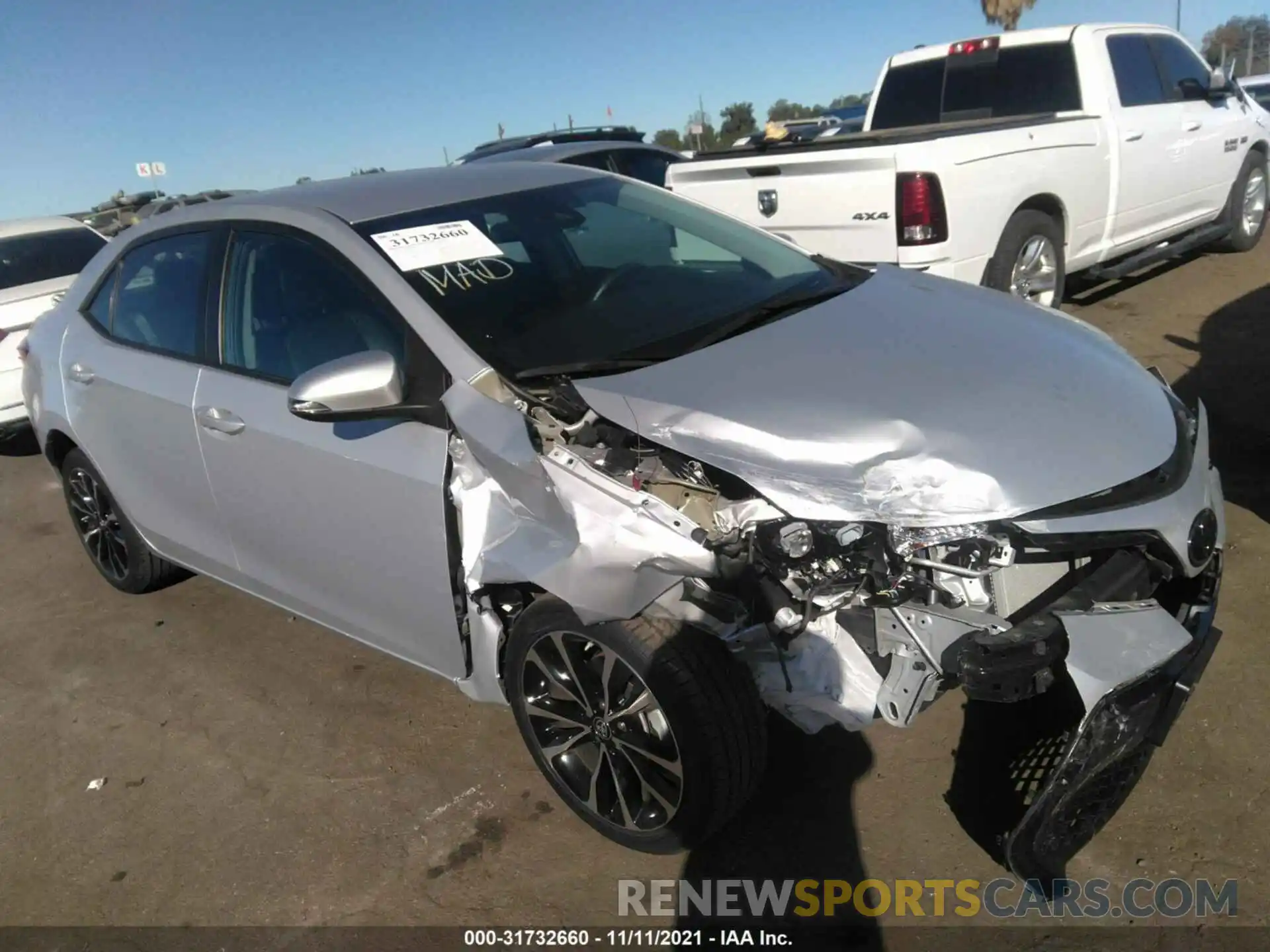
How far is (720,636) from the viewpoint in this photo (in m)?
2.41

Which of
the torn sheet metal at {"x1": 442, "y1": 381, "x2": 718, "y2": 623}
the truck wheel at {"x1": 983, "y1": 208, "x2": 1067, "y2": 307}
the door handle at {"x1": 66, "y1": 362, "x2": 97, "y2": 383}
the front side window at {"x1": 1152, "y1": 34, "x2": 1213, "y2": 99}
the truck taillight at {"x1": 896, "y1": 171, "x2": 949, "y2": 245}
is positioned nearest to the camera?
the torn sheet metal at {"x1": 442, "y1": 381, "x2": 718, "y2": 623}

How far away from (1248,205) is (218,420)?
9.00 metres

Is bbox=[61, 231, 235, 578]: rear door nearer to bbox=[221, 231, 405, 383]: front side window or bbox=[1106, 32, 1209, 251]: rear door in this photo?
bbox=[221, 231, 405, 383]: front side window

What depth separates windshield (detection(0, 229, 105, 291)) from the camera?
25.5 feet

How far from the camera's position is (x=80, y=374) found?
4066mm

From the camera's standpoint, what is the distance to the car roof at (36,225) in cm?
829

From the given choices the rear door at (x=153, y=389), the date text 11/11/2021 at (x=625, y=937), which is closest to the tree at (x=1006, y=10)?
the rear door at (x=153, y=389)

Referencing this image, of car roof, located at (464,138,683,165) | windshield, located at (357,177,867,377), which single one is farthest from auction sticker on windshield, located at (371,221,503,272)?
car roof, located at (464,138,683,165)

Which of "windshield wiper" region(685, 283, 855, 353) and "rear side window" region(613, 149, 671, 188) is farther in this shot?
"rear side window" region(613, 149, 671, 188)

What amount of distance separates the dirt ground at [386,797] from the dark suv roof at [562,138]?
7.45 meters

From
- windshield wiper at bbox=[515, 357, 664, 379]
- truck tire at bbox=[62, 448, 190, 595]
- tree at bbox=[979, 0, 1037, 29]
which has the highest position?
tree at bbox=[979, 0, 1037, 29]

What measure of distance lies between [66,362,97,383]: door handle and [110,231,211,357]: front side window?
0.65 ft

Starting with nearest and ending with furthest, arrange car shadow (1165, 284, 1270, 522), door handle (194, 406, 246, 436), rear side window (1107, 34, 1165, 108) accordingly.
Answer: door handle (194, 406, 246, 436)
car shadow (1165, 284, 1270, 522)
rear side window (1107, 34, 1165, 108)

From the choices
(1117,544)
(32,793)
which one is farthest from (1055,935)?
(32,793)
